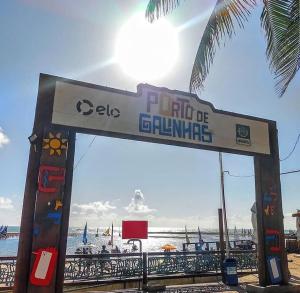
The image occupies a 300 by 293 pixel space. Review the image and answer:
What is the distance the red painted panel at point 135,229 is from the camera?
Answer: 11.6 m

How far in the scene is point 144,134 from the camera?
391 inches

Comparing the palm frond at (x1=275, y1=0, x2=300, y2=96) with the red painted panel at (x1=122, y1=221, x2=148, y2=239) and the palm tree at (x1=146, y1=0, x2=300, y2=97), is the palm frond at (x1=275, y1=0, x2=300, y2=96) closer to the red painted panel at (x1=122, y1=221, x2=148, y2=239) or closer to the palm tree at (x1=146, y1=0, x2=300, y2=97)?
the palm tree at (x1=146, y1=0, x2=300, y2=97)

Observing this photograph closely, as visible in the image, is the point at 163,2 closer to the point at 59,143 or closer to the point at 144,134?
the point at 144,134

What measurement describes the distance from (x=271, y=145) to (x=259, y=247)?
3.26 m

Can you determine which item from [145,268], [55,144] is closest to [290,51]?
[55,144]

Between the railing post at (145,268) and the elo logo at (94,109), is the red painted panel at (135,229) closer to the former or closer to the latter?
the railing post at (145,268)

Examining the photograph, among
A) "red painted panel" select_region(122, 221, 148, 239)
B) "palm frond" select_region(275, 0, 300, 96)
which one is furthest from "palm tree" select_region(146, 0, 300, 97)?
"red painted panel" select_region(122, 221, 148, 239)

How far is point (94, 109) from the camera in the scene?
9391 millimetres

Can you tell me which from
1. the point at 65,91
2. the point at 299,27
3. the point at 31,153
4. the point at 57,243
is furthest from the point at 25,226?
the point at 299,27

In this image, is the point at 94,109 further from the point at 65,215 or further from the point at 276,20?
the point at 276,20

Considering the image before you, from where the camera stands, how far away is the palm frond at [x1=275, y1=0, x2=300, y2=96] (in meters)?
9.00

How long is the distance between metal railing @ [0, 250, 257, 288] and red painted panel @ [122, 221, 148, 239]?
1.94 m

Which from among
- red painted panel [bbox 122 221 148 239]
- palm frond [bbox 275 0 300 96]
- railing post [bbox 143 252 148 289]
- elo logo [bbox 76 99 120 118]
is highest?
palm frond [bbox 275 0 300 96]

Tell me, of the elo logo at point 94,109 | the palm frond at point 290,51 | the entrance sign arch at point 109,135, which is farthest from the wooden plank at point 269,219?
the elo logo at point 94,109
